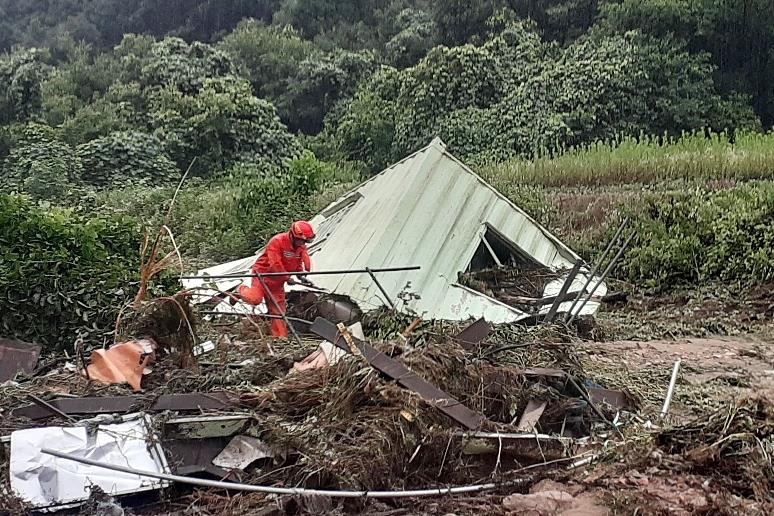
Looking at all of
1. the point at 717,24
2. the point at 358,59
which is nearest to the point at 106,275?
the point at 717,24

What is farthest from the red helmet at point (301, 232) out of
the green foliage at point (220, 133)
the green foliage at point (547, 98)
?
the green foliage at point (220, 133)

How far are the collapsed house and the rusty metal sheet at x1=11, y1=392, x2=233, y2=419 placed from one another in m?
2.77

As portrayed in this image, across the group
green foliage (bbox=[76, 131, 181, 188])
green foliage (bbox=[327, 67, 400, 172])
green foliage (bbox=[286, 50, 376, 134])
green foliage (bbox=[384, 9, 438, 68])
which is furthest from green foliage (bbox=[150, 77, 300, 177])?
green foliage (bbox=[384, 9, 438, 68])

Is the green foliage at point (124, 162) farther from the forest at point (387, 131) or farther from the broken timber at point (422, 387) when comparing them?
the broken timber at point (422, 387)

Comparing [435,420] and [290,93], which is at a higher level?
[435,420]

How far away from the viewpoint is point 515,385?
4.61m

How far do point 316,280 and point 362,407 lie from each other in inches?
145

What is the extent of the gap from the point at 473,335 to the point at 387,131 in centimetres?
1639

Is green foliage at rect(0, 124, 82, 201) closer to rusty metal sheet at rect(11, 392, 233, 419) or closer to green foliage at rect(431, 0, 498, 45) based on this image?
rusty metal sheet at rect(11, 392, 233, 419)

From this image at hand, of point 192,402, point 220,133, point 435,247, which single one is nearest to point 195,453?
point 192,402

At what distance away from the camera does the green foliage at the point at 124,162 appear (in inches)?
747

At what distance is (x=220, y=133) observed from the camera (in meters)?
20.3

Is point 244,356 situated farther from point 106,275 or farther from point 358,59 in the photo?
Answer: point 358,59

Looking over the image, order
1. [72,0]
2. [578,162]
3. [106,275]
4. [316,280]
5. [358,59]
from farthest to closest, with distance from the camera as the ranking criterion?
[72,0]
[358,59]
[578,162]
[316,280]
[106,275]
